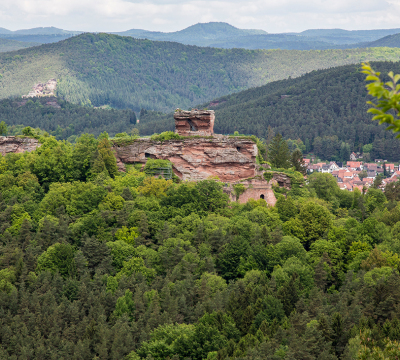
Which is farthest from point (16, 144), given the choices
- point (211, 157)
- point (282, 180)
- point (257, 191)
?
point (282, 180)

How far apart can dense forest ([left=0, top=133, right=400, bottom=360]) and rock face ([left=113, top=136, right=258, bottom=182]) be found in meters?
5.45

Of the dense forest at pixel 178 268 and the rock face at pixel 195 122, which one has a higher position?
the rock face at pixel 195 122

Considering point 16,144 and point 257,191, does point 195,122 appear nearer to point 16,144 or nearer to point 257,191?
point 257,191

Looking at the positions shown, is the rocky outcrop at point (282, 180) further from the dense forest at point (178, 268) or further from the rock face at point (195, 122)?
the rock face at point (195, 122)

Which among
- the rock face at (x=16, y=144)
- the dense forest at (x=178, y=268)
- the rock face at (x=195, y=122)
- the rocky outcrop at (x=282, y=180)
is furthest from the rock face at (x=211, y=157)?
the rock face at (x=16, y=144)

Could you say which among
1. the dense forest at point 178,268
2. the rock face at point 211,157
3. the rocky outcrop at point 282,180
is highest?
the rock face at point 211,157

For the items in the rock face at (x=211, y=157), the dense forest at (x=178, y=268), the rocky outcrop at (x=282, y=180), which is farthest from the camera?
the rocky outcrop at (x=282, y=180)

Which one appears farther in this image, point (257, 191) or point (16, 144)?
point (16, 144)

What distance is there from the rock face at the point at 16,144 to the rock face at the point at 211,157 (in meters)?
21.1

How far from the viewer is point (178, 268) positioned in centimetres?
6134

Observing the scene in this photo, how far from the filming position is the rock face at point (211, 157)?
81688mm

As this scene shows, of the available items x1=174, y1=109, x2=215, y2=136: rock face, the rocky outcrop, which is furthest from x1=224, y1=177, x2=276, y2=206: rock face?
x1=174, y1=109, x2=215, y2=136: rock face

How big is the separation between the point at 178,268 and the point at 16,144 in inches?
1665

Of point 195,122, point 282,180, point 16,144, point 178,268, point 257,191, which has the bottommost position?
point 178,268
